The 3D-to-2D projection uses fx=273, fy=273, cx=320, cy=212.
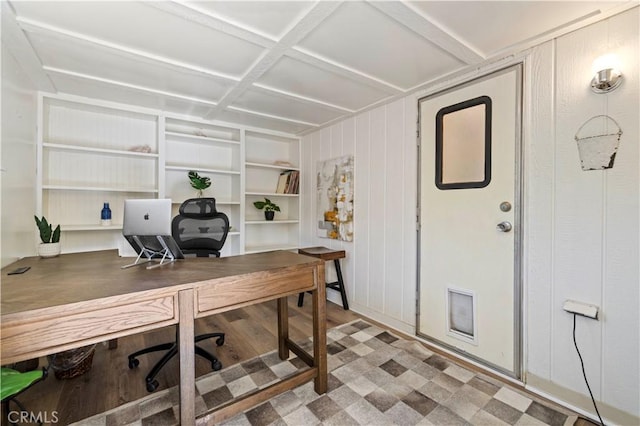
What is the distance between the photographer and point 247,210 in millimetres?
3797

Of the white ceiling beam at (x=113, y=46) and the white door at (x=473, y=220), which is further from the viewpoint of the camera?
the white door at (x=473, y=220)

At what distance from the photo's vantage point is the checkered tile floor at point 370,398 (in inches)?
59.1

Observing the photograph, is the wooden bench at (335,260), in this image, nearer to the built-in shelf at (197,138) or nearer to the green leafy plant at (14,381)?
the built-in shelf at (197,138)

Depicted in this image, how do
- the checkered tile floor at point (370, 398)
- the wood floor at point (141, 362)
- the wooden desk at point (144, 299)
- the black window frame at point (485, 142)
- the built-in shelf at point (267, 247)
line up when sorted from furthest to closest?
the built-in shelf at point (267, 247), the black window frame at point (485, 142), the wood floor at point (141, 362), the checkered tile floor at point (370, 398), the wooden desk at point (144, 299)

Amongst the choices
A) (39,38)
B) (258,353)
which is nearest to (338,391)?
(258,353)

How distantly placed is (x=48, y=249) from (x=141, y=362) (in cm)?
103

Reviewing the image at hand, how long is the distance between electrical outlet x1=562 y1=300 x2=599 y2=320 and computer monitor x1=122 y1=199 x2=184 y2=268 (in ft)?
7.62

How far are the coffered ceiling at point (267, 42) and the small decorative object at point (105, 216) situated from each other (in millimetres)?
1072

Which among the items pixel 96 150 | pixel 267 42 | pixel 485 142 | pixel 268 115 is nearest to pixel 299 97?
pixel 268 115

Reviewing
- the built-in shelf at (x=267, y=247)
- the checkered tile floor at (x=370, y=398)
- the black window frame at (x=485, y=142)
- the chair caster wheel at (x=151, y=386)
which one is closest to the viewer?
the checkered tile floor at (x=370, y=398)

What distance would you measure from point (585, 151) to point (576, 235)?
0.48m

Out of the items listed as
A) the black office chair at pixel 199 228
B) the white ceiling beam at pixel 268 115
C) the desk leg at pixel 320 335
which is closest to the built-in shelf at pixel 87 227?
the black office chair at pixel 199 228

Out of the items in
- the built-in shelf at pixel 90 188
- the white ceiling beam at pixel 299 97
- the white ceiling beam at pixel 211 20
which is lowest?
the built-in shelf at pixel 90 188

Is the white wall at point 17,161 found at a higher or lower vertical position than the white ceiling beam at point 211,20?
lower
